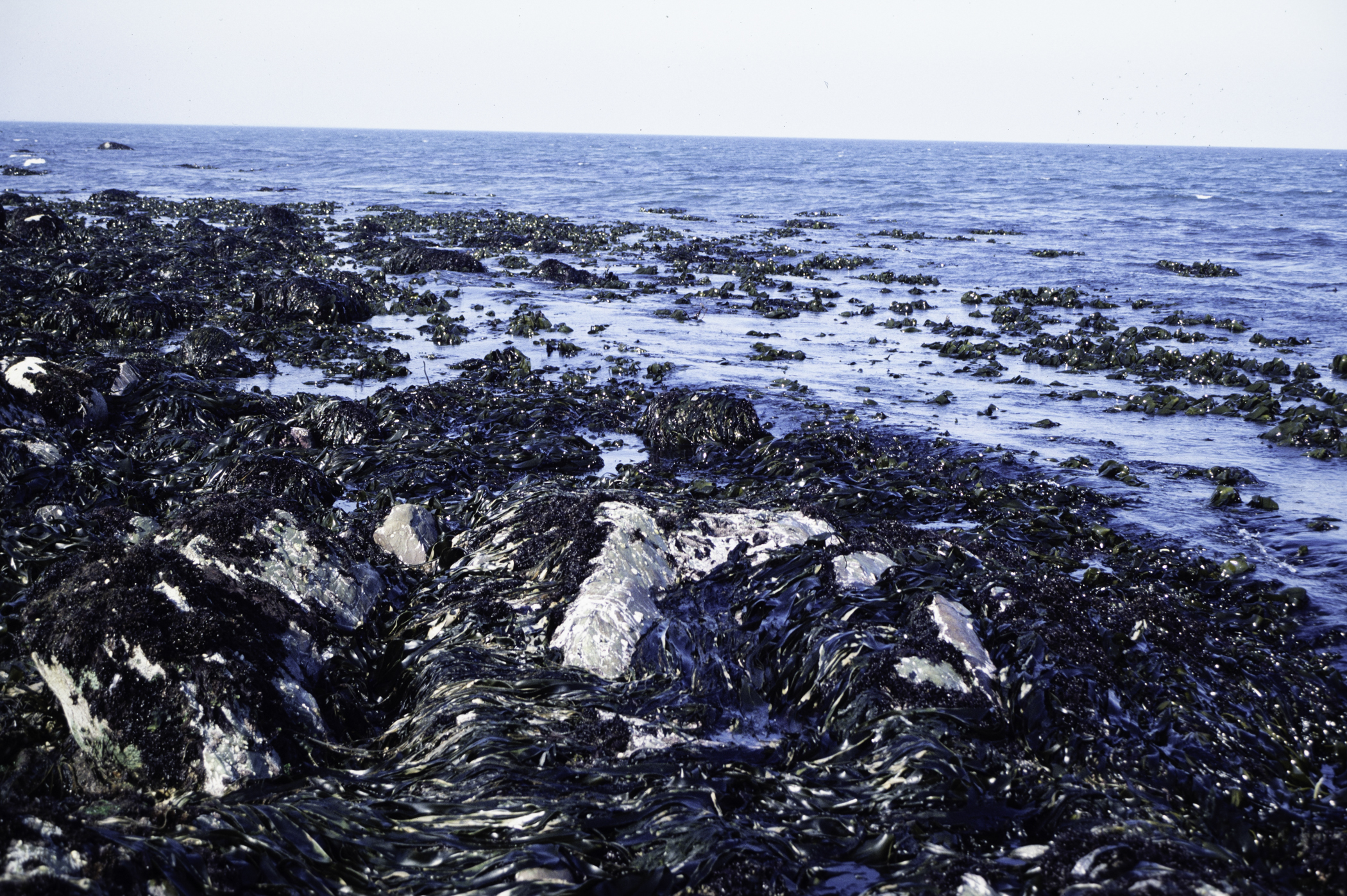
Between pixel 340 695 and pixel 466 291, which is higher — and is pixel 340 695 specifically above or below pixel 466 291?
below

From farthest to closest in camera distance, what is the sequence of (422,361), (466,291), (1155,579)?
(466,291)
(422,361)
(1155,579)

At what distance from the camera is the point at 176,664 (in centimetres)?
372

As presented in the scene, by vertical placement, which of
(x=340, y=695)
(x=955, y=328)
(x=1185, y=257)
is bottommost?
(x=340, y=695)

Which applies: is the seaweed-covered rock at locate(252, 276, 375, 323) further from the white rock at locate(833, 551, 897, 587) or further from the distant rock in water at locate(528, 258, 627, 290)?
the white rock at locate(833, 551, 897, 587)

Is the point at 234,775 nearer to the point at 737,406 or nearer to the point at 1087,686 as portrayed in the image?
the point at 1087,686

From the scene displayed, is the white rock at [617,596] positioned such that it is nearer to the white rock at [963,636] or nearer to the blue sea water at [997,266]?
the white rock at [963,636]

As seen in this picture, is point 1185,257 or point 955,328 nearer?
point 955,328

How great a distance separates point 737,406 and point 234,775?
642 cm

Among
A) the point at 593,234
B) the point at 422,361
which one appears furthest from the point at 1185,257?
the point at 422,361

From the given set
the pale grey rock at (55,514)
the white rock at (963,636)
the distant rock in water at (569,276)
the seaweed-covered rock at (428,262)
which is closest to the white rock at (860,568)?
the white rock at (963,636)

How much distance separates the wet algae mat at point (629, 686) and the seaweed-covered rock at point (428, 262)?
481 inches

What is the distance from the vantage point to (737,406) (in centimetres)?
905

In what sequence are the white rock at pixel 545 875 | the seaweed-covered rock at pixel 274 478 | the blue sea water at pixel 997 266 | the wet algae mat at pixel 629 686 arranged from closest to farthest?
the white rock at pixel 545 875
the wet algae mat at pixel 629 686
the seaweed-covered rock at pixel 274 478
the blue sea water at pixel 997 266

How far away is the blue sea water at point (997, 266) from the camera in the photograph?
838 centimetres
